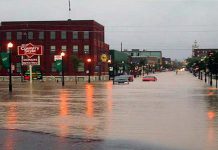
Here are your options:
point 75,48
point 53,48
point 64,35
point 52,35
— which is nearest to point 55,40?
point 52,35

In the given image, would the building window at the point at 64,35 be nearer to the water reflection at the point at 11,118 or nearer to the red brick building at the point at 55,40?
the red brick building at the point at 55,40

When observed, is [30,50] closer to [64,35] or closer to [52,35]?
[64,35]

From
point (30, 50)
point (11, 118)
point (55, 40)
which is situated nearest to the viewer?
point (11, 118)

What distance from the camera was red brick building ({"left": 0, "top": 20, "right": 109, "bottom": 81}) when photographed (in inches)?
4690

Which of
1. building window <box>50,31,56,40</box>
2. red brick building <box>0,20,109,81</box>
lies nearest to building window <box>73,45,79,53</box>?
red brick building <box>0,20,109,81</box>

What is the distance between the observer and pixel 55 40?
4722 inches

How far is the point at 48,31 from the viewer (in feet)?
394

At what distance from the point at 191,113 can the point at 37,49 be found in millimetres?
62142

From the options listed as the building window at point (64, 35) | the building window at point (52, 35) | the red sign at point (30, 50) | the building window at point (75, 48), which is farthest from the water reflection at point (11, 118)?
the building window at point (52, 35)

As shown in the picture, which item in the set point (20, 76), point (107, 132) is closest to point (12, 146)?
point (107, 132)

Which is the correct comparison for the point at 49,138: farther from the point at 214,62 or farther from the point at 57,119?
the point at 214,62

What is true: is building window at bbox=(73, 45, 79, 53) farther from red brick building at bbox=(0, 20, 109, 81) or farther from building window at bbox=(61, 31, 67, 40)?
building window at bbox=(61, 31, 67, 40)

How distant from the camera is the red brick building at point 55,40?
11912 centimetres

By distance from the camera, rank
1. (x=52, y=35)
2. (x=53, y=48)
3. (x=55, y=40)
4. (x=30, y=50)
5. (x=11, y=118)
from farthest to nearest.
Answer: (x=53, y=48)
(x=55, y=40)
(x=52, y=35)
(x=30, y=50)
(x=11, y=118)
